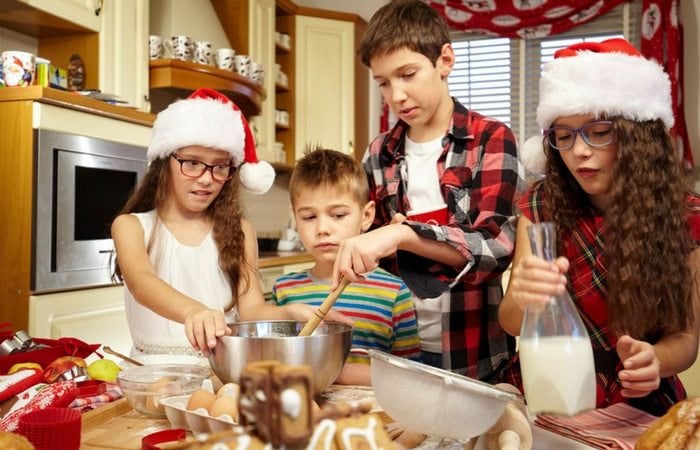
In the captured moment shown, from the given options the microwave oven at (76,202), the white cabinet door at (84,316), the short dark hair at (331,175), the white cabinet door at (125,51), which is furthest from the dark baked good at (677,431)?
the white cabinet door at (125,51)

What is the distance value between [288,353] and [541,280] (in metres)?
0.32

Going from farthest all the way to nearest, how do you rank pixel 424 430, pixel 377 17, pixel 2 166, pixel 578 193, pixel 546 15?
pixel 546 15 → pixel 2 166 → pixel 377 17 → pixel 578 193 → pixel 424 430

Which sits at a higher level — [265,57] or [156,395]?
[265,57]

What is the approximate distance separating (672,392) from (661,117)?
19.5 inches

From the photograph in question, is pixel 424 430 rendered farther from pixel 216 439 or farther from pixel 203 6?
pixel 203 6

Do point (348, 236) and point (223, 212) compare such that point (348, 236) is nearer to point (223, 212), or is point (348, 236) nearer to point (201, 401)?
point (223, 212)

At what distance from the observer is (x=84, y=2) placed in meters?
2.47

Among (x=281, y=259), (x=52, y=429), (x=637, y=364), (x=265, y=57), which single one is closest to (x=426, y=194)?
(x=637, y=364)

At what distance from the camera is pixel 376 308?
1.45 m

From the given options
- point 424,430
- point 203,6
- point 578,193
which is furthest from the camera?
point 203,6

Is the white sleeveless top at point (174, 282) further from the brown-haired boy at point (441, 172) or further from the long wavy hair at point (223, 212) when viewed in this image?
the brown-haired boy at point (441, 172)

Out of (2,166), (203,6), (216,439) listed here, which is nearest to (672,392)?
(216,439)

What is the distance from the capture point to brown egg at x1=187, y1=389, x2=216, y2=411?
0.79 m

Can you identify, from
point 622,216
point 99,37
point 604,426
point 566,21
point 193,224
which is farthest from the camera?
point 566,21
